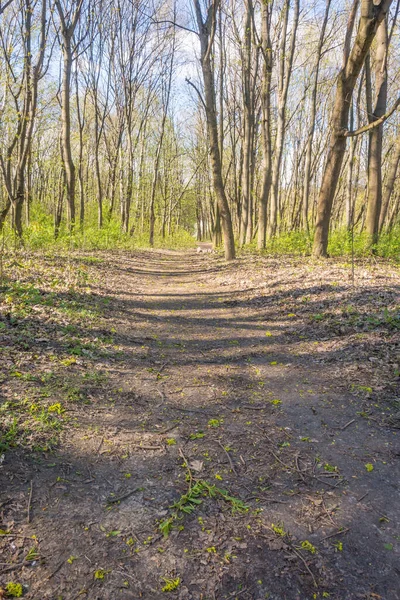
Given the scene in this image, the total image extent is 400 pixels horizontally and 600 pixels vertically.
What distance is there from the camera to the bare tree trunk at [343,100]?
293 inches

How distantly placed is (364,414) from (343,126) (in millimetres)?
7525

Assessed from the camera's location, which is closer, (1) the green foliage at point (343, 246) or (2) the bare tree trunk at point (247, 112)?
(1) the green foliage at point (343, 246)

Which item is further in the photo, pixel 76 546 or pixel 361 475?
pixel 361 475

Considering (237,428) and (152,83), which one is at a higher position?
(152,83)

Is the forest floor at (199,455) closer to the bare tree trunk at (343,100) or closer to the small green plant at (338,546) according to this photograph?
the small green plant at (338,546)

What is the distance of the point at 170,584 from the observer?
5.83 feet

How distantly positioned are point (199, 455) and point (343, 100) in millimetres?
8819

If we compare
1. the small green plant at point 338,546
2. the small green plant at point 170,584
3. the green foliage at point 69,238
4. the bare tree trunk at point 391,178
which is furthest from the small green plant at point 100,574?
the bare tree trunk at point 391,178

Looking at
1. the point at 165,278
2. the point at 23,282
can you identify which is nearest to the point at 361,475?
the point at 23,282

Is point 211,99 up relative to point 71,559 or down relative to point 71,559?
up

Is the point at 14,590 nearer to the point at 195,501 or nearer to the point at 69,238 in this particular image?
the point at 195,501

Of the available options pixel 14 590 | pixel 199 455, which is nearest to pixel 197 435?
pixel 199 455

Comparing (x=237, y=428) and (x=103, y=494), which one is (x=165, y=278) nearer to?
(x=237, y=428)

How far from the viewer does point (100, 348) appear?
480 centimetres
